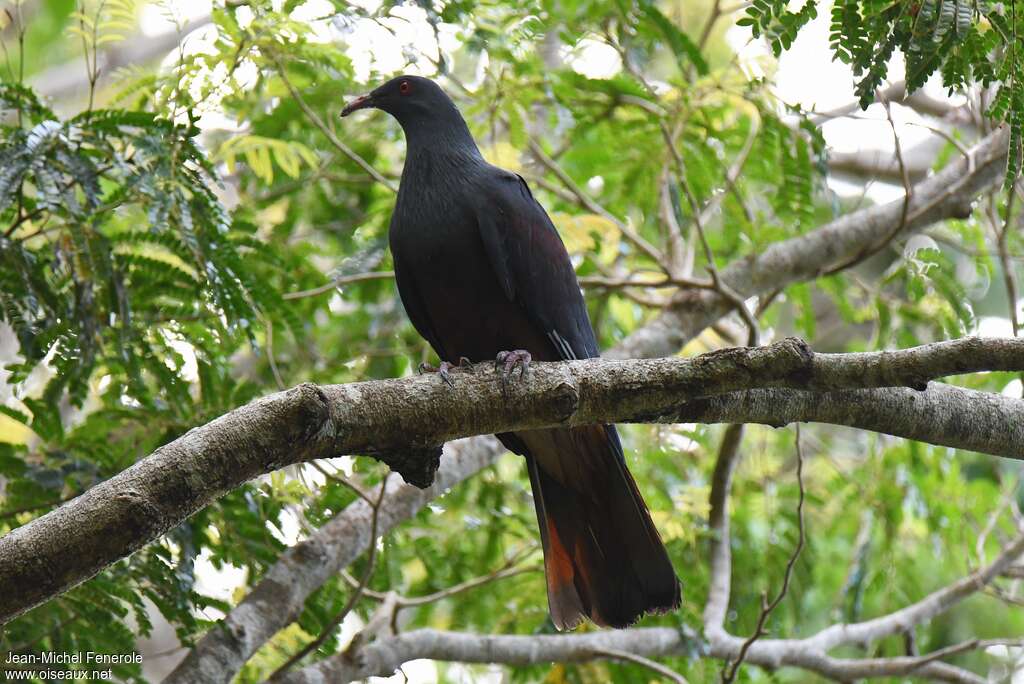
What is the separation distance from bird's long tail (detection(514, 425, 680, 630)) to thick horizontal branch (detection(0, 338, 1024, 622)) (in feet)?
2.63

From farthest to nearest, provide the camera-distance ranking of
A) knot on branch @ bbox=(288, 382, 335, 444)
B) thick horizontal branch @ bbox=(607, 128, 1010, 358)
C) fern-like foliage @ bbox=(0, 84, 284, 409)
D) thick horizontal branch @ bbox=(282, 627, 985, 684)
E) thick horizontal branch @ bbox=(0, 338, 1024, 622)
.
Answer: thick horizontal branch @ bbox=(607, 128, 1010, 358), thick horizontal branch @ bbox=(282, 627, 985, 684), fern-like foliage @ bbox=(0, 84, 284, 409), knot on branch @ bbox=(288, 382, 335, 444), thick horizontal branch @ bbox=(0, 338, 1024, 622)

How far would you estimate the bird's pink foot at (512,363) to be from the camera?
2.70m

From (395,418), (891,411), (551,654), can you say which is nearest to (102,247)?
(395,418)

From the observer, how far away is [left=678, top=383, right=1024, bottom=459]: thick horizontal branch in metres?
2.75

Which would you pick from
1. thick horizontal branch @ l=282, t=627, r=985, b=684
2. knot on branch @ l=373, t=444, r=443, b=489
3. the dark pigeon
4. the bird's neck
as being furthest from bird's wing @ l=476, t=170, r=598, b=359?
thick horizontal branch @ l=282, t=627, r=985, b=684

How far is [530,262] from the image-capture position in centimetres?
354

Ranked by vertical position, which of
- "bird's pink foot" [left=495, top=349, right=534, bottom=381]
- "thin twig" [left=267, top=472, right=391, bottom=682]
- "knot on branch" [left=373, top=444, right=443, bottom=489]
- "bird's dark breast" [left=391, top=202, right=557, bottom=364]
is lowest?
"thin twig" [left=267, top=472, right=391, bottom=682]

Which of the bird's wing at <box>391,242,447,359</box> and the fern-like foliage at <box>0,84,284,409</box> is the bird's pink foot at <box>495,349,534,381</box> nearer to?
the bird's wing at <box>391,242,447,359</box>

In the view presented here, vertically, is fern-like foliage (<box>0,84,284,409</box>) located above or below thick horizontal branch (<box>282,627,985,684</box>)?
above

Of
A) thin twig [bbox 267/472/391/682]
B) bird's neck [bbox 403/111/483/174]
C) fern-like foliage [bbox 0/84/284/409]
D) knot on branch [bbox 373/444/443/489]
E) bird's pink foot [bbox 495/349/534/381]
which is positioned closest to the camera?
knot on branch [bbox 373/444/443/489]

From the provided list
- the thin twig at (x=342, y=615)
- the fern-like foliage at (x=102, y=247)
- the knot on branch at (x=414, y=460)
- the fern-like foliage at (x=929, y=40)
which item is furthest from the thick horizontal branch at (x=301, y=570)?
the fern-like foliage at (x=929, y=40)

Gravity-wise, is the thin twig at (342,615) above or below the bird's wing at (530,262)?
below

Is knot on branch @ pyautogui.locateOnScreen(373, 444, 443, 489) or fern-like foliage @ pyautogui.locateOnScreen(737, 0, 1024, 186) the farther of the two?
fern-like foliage @ pyautogui.locateOnScreen(737, 0, 1024, 186)

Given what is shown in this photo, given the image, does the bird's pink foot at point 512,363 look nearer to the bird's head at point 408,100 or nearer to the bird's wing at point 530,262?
the bird's wing at point 530,262
